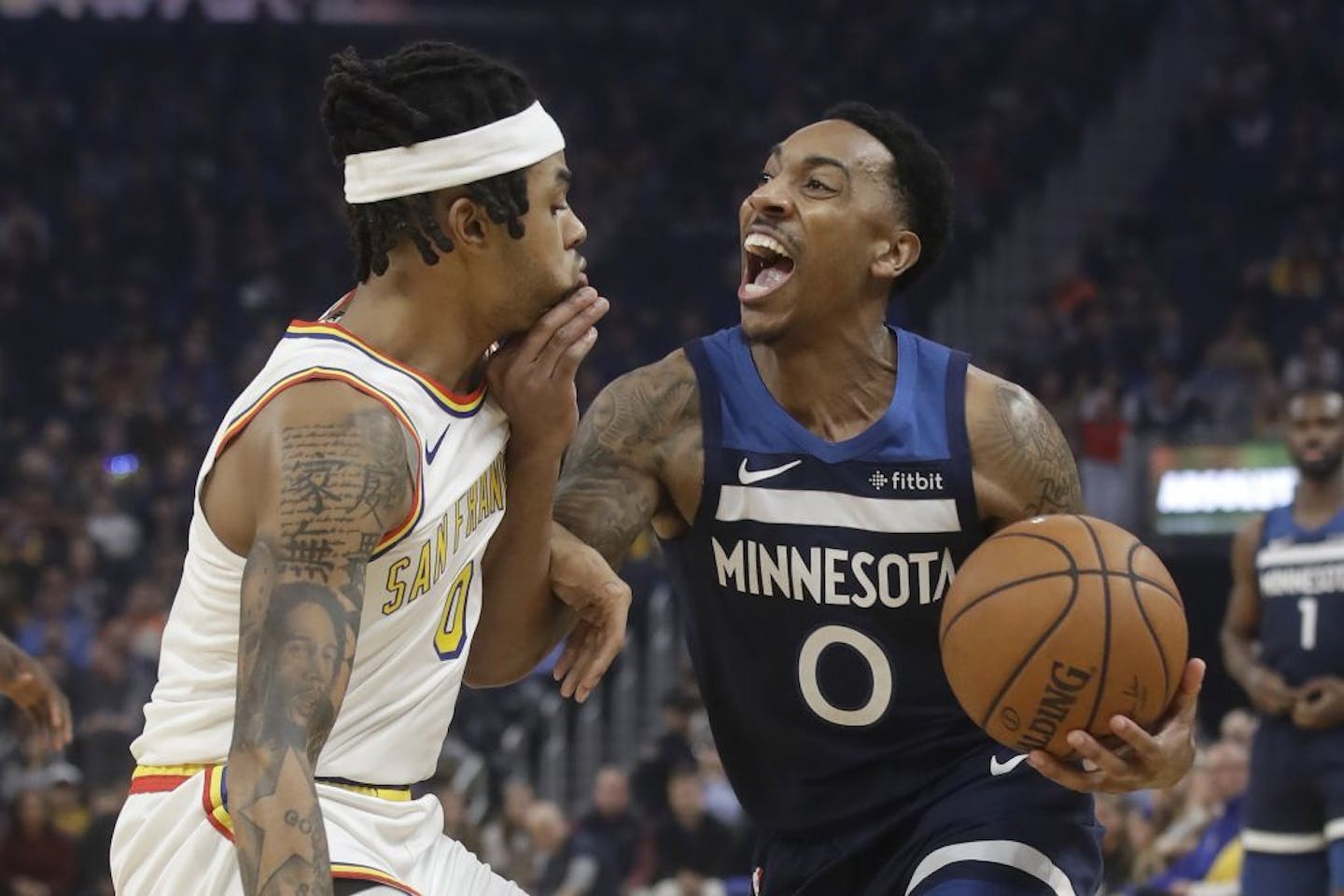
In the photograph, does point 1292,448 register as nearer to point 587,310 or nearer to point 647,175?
point 587,310

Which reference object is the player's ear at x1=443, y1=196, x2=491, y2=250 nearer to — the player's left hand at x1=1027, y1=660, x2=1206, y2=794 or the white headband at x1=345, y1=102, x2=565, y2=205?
the white headband at x1=345, y1=102, x2=565, y2=205

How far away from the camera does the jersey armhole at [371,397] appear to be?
310cm

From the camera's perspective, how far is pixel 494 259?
3.40m

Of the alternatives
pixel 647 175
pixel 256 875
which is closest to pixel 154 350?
pixel 647 175

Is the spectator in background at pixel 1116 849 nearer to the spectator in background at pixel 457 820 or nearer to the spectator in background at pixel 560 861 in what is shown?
the spectator in background at pixel 560 861

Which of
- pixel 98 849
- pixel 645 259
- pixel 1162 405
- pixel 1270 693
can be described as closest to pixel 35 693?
pixel 1270 693

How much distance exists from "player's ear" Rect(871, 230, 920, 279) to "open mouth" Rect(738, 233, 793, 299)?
0.67ft

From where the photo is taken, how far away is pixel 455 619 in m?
3.42

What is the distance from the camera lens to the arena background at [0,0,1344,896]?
10.9m

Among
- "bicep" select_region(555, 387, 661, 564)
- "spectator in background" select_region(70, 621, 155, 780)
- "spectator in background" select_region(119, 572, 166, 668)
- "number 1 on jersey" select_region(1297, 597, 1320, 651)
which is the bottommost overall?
"spectator in background" select_region(70, 621, 155, 780)

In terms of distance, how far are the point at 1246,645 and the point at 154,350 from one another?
33.0ft

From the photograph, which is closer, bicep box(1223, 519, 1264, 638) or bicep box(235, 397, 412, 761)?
bicep box(235, 397, 412, 761)

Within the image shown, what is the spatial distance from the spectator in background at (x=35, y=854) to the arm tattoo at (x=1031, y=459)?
273 inches

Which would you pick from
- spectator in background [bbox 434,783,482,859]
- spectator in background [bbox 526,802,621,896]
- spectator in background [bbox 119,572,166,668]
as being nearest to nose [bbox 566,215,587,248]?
spectator in background [bbox 434,783,482,859]
